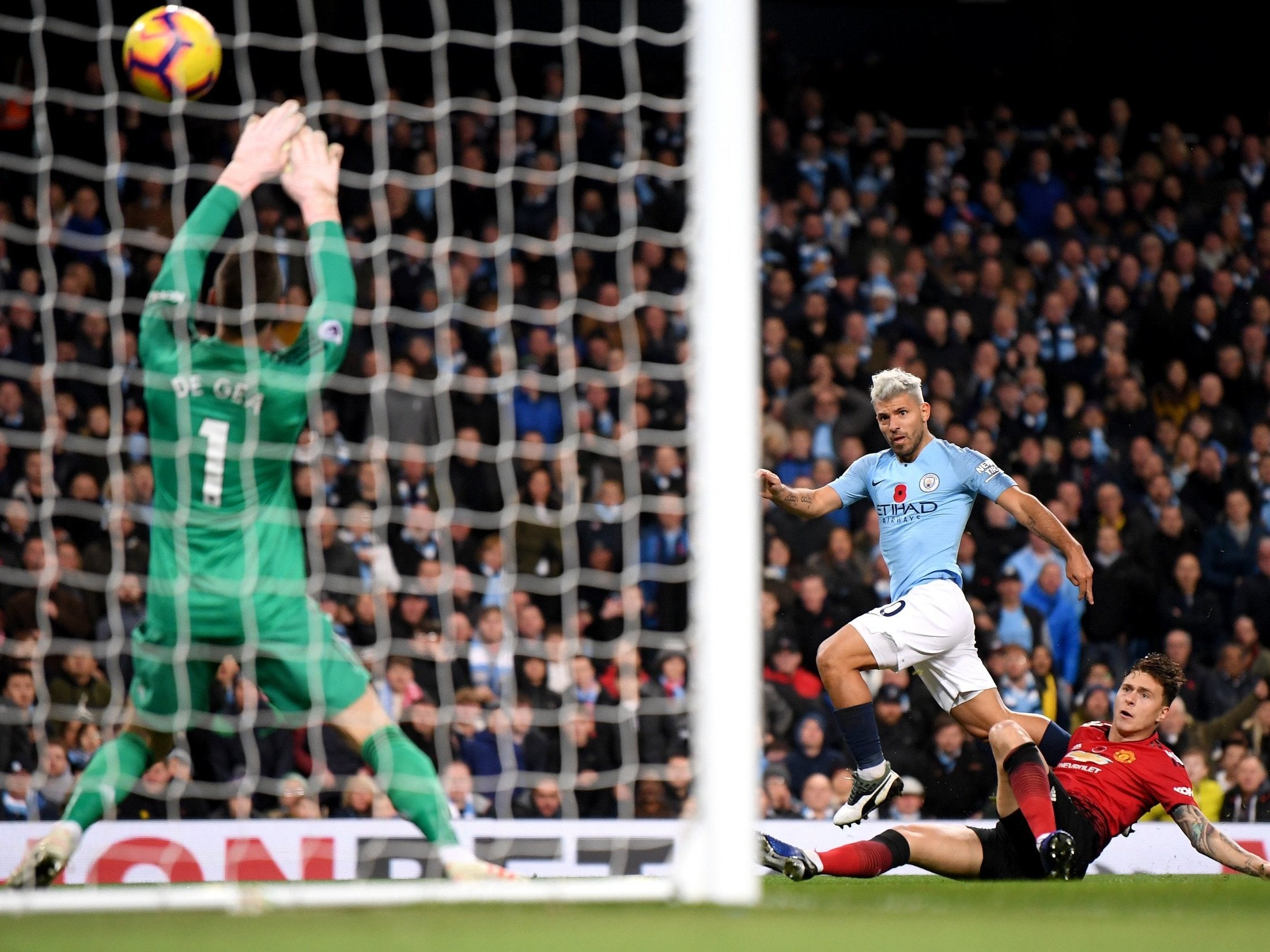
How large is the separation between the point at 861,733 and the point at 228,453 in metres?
2.54

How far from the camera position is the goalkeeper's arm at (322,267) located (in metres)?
4.89

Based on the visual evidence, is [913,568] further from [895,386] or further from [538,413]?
[538,413]

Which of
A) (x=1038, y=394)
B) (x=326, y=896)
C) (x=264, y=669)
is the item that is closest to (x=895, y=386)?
(x=264, y=669)

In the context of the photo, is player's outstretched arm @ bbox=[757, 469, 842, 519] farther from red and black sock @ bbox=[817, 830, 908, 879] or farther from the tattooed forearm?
red and black sock @ bbox=[817, 830, 908, 879]

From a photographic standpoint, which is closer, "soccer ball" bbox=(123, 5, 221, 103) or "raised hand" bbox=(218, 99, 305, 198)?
"raised hand" bbox=(218, 99, 305, 198)

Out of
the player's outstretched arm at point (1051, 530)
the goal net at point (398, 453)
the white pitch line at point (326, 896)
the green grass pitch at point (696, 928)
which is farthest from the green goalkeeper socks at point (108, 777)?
the player's outstretched arm at point (1051, 530)

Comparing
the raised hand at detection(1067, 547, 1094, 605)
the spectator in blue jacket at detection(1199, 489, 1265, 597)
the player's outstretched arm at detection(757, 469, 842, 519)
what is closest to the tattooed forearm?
the player's outstretched arm at detection(757, 469, 842, 519)

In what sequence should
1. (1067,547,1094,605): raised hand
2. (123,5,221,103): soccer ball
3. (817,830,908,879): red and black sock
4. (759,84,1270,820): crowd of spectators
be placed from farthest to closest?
(759,84,1270,820): crowd of spectators → (1067,547,1094,605): raised hand → (817,830,908,879): red and black sock → (123,5,221,103): soccer ball

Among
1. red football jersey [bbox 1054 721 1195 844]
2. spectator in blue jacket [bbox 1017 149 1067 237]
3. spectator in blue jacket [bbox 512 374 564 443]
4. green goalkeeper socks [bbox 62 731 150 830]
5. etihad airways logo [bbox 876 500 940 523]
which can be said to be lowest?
red football jersey [bbox 1054 721 1195 844]

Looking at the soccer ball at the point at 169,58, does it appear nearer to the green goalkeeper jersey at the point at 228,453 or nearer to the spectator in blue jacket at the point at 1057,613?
the green goalkeeper jersey at the point at 228,453

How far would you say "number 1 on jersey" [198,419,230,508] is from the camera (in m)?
4.94

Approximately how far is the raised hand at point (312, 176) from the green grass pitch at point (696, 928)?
218 centimetres

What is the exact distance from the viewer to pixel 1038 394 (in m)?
10.8

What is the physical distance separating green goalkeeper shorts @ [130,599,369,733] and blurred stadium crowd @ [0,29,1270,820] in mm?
1615
